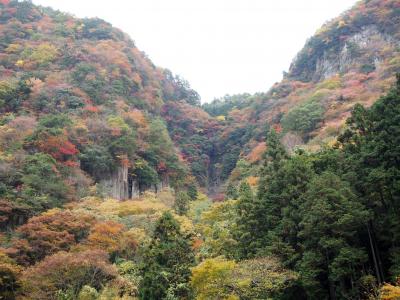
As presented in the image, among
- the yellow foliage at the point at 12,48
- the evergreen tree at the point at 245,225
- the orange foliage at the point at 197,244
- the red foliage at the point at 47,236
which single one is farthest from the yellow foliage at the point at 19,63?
the evergreen tree at the point at 245,225

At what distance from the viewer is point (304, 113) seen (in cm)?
4653

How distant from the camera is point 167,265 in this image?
21.5 meters

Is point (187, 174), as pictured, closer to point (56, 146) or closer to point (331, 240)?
point (56, 146)

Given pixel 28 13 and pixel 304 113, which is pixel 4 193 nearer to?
Answer: pixel 304 113

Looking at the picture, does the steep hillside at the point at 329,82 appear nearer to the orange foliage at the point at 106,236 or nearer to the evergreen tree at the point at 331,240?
the evergreen tree at the point at 331,240

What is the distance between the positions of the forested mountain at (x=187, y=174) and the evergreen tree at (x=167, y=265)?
0.07 metres

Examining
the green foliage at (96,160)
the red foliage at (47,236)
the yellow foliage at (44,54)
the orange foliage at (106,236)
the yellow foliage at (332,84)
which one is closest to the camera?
the red foliage at (47,236)

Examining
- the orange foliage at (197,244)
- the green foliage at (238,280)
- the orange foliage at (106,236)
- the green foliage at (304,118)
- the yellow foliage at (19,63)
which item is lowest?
the green foliage at (238,280)

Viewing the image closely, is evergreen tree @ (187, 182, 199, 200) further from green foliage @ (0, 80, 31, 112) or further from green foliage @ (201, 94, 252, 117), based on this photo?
green foliage @ (201, 94, 252, 117)

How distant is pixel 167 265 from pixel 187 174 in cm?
3065

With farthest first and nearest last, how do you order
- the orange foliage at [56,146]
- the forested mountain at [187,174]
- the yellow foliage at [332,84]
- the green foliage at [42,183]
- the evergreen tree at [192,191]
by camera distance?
the yellow foliage at [332,84], the evergreen tree at [192,191], the orange foliage at [56,146], the green foliage at [42,183], the forested mountain at [187,174]

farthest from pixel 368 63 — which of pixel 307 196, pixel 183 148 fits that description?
pixel 307 196

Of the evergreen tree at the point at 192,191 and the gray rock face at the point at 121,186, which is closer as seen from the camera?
the gray rock face at the point at 121,186

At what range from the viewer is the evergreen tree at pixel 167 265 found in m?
20.3
